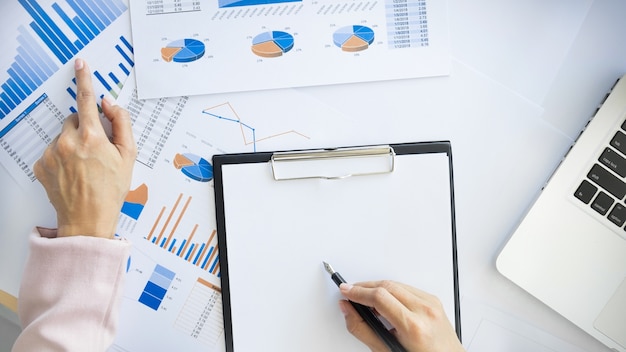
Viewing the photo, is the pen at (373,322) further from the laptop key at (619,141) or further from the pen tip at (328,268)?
the laptop key at (619,141)

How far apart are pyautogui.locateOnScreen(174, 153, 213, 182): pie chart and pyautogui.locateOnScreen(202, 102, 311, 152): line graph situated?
0.20 feet

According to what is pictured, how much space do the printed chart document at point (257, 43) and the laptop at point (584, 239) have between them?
28cm

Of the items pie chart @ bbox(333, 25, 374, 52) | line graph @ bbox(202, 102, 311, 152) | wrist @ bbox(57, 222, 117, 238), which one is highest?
pie chart @ bbox(333, 25, 374, 52)

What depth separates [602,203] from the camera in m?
0.79

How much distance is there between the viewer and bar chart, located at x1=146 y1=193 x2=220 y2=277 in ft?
2.68

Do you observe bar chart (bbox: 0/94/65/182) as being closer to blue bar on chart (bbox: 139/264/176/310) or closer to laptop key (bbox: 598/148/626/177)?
blue bar on chart (bbox: 139/264/176/310)

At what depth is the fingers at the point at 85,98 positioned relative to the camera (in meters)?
0.78

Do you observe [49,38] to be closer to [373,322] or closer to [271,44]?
[271,44]

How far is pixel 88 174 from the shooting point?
77 centimetres

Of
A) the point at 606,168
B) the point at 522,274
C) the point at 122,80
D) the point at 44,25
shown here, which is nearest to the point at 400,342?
the point at 522,274

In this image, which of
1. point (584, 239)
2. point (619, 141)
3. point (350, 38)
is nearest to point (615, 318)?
point (584, 239)

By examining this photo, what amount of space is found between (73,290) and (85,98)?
249 millimetres

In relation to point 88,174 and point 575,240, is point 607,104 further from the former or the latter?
point 88,174

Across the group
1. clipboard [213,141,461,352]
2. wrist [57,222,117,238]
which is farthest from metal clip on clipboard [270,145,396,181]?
wrist [57,222,117,238]
